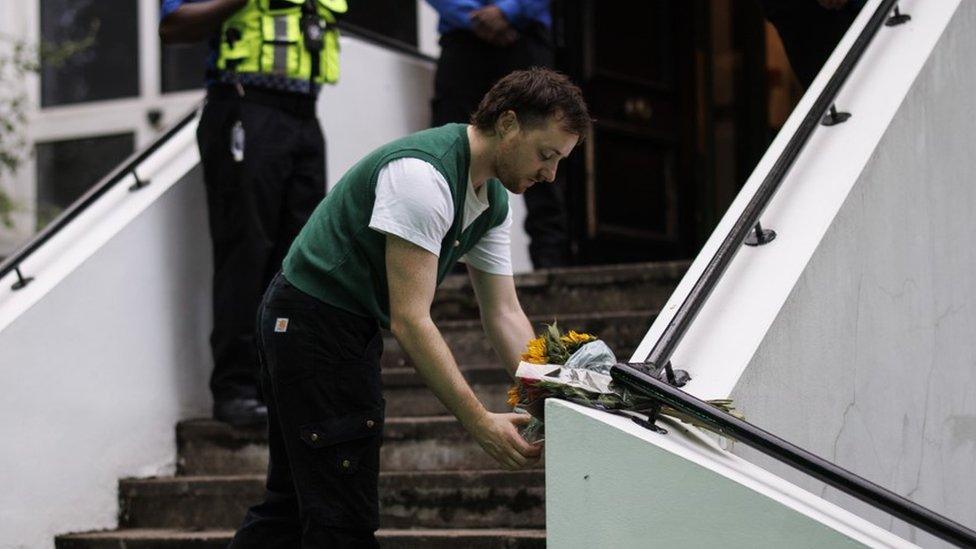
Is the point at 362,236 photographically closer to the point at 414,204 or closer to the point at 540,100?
the point at 414,204

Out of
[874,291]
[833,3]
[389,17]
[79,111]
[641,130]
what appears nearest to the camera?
[874,291]

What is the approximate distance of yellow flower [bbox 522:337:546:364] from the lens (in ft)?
10.6

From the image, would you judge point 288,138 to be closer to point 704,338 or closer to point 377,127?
point 377,127

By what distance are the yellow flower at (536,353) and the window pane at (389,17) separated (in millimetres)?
3734

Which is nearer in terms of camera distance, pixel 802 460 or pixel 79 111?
pixel 802 460

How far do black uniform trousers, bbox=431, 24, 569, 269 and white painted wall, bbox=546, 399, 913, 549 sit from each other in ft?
10.3

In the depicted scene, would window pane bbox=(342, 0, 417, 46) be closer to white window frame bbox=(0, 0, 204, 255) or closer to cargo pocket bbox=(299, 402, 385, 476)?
white window frame bbox=(0, 0, 204, 255)

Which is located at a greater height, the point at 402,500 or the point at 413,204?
the point at 413,204

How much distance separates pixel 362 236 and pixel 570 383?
2.09ft

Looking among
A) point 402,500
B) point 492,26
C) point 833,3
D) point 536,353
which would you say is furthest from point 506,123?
point 492,26

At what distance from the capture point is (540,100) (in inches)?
129

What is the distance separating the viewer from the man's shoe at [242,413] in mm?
5211

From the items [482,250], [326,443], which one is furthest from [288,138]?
[326,443]

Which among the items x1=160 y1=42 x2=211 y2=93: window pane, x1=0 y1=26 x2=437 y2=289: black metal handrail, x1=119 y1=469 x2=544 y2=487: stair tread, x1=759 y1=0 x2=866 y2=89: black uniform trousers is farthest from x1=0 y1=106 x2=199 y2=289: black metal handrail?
x1=759 y1=0 x2=866 y2=89: black uniform trousers
